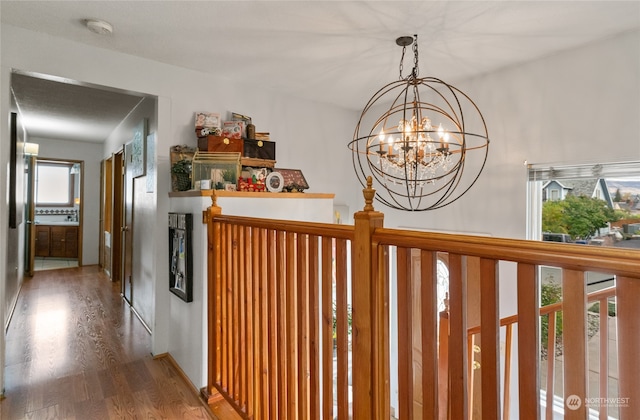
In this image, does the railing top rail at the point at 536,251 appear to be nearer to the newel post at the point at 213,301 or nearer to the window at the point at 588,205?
the newel post at the point at 213,301

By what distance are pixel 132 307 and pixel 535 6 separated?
14.3ft

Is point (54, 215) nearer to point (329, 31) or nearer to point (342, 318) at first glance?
point (329, 31)

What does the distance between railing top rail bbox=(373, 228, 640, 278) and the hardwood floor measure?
5.98 ft

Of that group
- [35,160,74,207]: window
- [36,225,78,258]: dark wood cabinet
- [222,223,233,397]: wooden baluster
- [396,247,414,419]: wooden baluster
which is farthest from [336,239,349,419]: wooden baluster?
[35,160,74,207]: window

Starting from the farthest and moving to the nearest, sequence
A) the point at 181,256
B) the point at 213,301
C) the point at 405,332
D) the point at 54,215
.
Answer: the point at 54,215
the point at 181,256
the point at 213,301
the point at 405,332

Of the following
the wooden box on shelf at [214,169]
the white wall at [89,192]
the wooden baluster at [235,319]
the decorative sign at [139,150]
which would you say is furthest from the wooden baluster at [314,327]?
the white wall at [89,192]

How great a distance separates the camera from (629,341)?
2.06 ft

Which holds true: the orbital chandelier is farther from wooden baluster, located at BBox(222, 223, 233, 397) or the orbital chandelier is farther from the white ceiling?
wooden baluster, located at BBox(222, 223, 233, 397)

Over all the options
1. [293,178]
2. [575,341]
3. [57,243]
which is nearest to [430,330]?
[575,341]

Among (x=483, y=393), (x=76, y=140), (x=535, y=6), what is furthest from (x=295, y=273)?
(x=76, y=140)

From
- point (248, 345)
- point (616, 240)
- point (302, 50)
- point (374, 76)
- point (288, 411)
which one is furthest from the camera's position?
point (374, 76)

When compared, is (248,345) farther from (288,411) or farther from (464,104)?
(464,104)

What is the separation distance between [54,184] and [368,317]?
8511 millimetres

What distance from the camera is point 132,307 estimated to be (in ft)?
12.3
